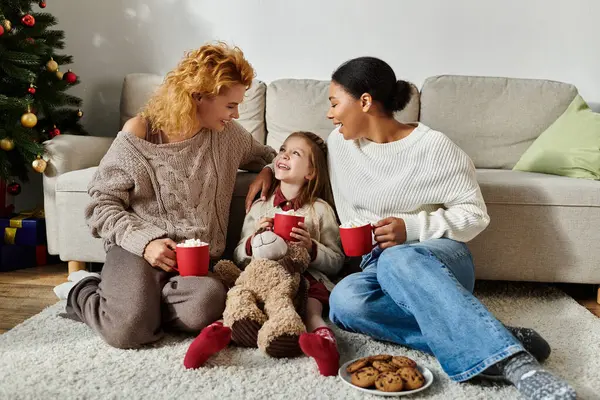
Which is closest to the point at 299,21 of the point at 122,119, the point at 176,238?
the point at 122,119

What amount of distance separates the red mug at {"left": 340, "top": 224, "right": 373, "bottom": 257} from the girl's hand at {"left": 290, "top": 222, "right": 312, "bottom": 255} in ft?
Result: 0.67

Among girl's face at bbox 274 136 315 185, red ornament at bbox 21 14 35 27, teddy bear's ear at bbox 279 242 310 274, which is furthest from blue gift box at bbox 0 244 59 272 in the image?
teddy bear's ear at bbox 279 242 310 274

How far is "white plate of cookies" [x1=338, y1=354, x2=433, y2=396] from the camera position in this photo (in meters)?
1.47

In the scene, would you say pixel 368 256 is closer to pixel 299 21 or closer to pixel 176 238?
pixel 176 238

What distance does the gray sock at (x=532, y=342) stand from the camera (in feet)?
5.49

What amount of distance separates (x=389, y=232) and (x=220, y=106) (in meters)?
0.65

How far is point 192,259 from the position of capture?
1.73 meters

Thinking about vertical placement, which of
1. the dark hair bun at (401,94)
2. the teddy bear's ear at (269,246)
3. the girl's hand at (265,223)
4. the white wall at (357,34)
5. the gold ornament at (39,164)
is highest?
the white wall at (357,34)

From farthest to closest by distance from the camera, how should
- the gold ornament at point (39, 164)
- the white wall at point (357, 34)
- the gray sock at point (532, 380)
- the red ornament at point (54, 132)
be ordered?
the white wall at point (357, 34), the red ornament at point (54, 132), the gold ornament at point (39, 164), the gray sock at point (532, 380)

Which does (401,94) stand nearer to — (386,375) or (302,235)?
(302,235)

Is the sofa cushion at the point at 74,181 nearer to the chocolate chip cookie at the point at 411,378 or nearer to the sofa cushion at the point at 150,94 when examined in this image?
the sofa cushion at the point at 150,94

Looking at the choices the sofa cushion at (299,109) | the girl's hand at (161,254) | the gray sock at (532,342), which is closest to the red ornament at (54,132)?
the sofa cushion at (299,109)

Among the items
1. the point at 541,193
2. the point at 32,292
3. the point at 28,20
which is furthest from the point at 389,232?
the point at 28,20

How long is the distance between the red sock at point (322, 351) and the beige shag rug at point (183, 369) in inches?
1.0
